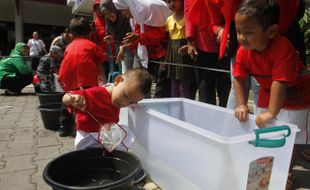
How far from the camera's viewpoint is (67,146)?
2.98m

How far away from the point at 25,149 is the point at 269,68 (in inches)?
81.9

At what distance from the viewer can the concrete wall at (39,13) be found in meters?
16.2

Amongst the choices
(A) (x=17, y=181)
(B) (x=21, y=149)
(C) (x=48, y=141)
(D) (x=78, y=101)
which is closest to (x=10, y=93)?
(C) (x=48, y=141)

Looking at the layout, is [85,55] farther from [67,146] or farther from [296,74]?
[296,74]

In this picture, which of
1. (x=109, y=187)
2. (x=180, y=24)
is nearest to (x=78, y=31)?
(x=180, y=24)

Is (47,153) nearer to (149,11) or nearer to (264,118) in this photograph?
(149,11)

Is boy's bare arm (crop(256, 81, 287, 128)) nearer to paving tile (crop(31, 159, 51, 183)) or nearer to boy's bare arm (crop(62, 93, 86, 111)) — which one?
boy's bare arm (crop(62, 93, 86, 111))

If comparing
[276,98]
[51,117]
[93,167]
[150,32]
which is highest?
[150,32]

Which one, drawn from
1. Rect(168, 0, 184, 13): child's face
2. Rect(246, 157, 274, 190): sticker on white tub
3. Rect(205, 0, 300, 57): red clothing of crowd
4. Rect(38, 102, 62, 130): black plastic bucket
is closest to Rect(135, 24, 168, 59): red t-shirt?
Rect(168, 0, 184, 13): child's face

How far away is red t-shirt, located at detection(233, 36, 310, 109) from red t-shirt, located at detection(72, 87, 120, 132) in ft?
2.50

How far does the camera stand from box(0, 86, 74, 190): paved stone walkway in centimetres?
221

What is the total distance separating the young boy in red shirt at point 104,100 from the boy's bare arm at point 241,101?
50 centimetres

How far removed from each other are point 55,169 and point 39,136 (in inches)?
75.6

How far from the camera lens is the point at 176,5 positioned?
2998 mm
